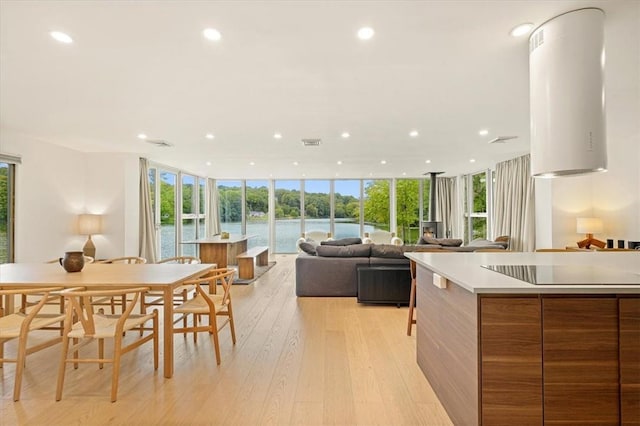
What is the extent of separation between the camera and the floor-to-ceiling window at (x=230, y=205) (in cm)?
1143

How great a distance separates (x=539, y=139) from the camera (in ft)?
7.63

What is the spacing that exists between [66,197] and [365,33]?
5.96 metres

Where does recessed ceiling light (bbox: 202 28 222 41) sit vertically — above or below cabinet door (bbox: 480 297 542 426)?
above

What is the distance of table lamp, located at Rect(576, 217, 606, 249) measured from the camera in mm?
5289

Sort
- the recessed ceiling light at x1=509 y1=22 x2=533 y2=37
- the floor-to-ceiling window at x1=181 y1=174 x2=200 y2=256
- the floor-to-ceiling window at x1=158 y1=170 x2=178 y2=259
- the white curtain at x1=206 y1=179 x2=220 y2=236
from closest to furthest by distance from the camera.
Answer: the recessed ceiling light at x1=509 y1=22 x2=533 y2=37, the floor-to-ceiling window at x1=158 y1=170 x2=178 y2=259, the floor-to-ceiling window at x1=181 y1=174 x2=200 y2=256, the white curtain at x1=206 y1=179 x2=220 y2=236

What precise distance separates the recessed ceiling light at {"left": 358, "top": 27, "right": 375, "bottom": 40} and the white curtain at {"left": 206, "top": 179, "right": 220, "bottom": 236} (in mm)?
9281

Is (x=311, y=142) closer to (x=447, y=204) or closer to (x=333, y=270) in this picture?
(x=333, y=270)

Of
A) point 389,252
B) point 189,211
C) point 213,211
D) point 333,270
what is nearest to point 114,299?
point 333,270

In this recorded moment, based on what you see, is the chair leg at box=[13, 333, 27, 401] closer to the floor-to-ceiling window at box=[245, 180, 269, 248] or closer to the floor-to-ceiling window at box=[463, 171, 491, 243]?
the floor-to-ceiling window at box=[245, 180, 269, 248]

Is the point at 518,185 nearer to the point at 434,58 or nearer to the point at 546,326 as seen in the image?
the point at 434,58

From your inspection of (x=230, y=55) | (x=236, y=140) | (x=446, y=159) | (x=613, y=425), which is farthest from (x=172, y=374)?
(x=446, y=159)

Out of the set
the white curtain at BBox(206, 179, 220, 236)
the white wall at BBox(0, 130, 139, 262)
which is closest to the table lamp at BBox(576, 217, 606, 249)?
the white wall at BBox(0, 130, 139, 262)

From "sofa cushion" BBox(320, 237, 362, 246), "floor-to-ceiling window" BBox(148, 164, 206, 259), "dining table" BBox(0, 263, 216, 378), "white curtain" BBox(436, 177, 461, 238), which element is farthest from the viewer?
"white curtain" BBox(436, 177, 461, 238)

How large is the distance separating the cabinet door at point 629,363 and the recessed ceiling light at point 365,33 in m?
2.05
